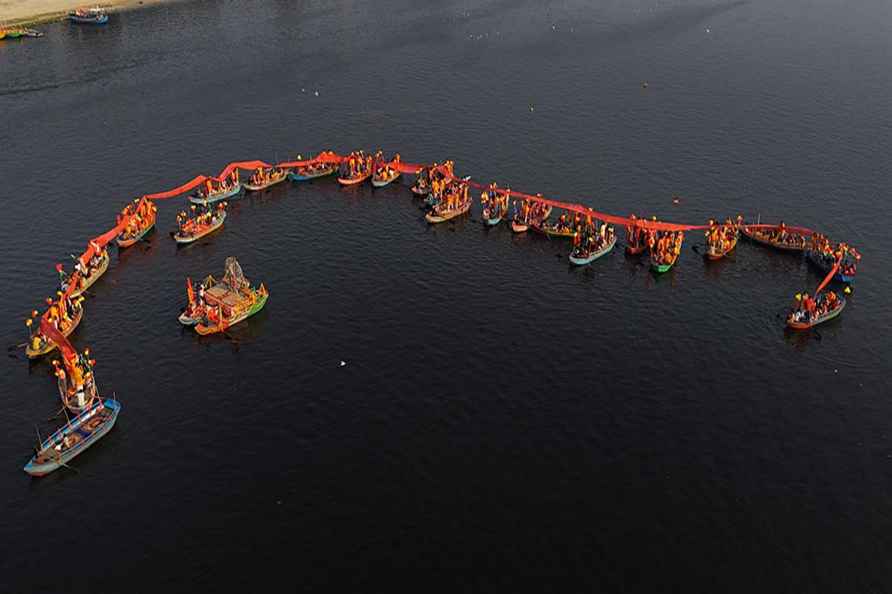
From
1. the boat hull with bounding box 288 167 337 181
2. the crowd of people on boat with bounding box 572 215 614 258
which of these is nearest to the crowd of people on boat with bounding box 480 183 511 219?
the crowd of people on boat with bounding box 572 215 614 258

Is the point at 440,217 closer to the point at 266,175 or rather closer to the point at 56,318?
the point at 266,175

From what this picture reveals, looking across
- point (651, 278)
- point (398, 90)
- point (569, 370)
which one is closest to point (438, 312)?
point (569, 370)

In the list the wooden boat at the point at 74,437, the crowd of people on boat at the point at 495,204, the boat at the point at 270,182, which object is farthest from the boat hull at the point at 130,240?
the crowd of people on boat at the point at 495,204

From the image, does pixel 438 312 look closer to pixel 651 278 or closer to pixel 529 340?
pixel 529 340

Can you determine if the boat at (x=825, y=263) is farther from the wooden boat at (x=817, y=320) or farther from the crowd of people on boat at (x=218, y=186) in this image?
the crowd of people on boat at (x=218, y=186)

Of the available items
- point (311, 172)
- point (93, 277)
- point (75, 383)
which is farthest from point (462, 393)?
point (311, 172)
